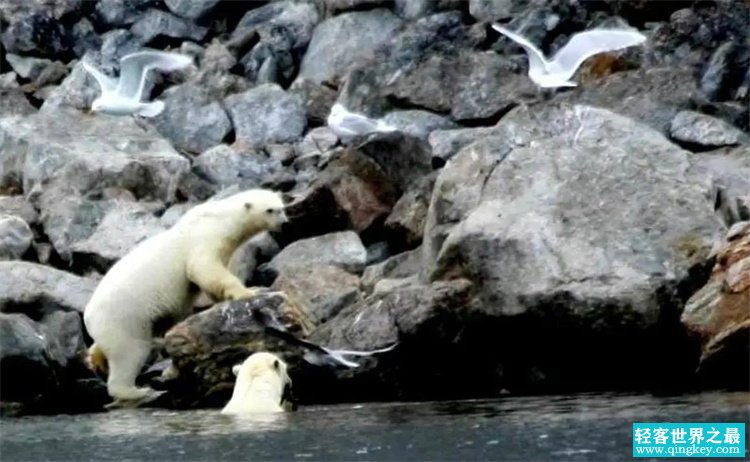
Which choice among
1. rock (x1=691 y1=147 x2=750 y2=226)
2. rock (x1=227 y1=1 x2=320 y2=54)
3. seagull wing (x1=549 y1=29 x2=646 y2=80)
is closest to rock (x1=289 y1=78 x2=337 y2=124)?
rock (x1=227 y1=1 x2=320 y2=54)

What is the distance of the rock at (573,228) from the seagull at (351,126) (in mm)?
6744

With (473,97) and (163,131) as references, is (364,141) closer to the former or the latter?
(473,97)

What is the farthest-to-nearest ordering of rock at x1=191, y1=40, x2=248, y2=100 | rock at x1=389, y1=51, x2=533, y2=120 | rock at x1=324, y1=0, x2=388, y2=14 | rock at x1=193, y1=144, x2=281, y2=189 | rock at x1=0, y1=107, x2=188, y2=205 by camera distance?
rock at x1=324, y1=0, x2=388, y2=14 < rock at x1=191, y1=40, x2=248, y2=100 < rock at x1=389, y1=51, x2=533, y2=120 < rock at x1=193, y1=144, x2=281, y2=189 < rock at x1=0, y1=107, x2=188, y2=205

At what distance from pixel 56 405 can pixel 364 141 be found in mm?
6077

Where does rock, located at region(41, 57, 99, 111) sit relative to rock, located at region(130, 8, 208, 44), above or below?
below

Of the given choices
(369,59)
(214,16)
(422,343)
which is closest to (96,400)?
(422,343)

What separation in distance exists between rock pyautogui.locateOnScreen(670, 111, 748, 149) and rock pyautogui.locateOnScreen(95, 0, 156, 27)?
12282 mm

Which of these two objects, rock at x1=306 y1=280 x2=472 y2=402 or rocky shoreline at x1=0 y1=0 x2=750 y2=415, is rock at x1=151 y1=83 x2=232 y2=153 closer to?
rocky shoreline at x1=0 y1=0 x2=750 y2=415

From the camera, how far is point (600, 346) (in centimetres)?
1520

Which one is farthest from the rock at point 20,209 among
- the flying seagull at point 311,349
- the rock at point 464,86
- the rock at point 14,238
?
the flying seagull at point 311,349

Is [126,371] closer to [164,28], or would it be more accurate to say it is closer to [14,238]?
[14,238]

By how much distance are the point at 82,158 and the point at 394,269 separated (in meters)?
7.08

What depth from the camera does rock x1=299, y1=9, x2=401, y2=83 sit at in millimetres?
29859

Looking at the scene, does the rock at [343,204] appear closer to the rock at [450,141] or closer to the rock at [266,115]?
the rock at [450,141]
